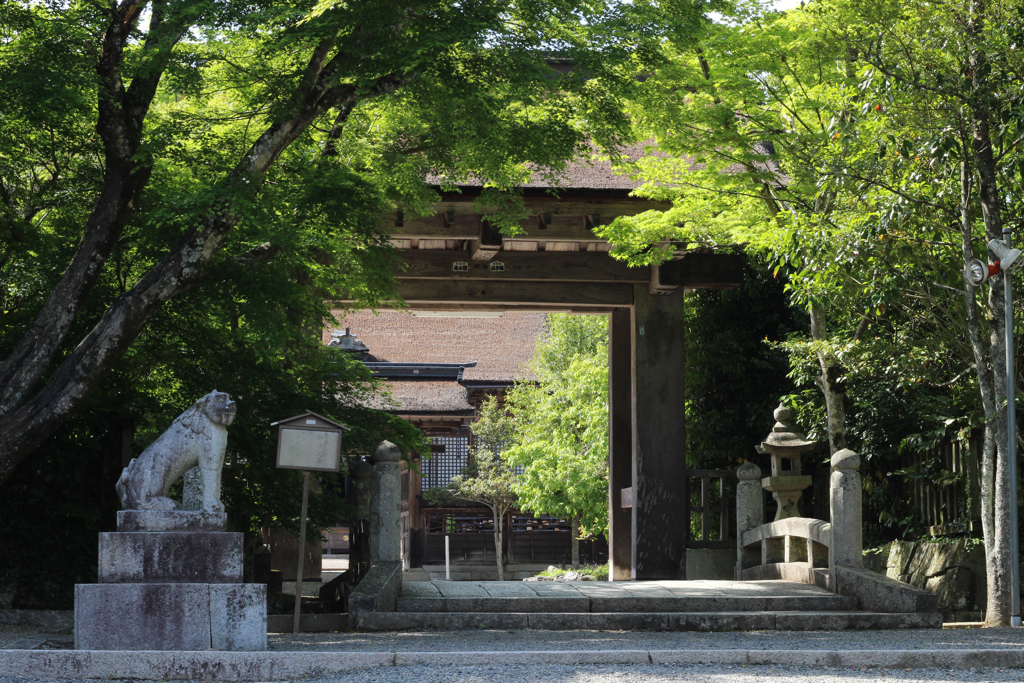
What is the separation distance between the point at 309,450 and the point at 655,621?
286cm

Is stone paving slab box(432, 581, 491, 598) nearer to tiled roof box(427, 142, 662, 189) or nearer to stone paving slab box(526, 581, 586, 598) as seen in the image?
stone paving slab box(526, 581, 586, 598)

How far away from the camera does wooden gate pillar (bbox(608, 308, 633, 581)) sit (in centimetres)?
1257

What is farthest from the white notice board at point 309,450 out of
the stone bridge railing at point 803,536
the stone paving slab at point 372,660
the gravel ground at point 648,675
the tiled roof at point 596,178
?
the stone bridge railing at point 803,536

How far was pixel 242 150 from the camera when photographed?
304 inches

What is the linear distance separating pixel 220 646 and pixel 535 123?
4566 mm

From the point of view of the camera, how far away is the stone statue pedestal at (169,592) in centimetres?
587

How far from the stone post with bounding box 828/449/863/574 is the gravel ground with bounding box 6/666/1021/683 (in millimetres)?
3066

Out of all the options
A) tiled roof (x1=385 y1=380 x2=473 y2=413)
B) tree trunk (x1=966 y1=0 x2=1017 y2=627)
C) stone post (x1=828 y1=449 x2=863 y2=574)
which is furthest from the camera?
tiled roof (x1=385 y1=380 x2=473 y2=413)

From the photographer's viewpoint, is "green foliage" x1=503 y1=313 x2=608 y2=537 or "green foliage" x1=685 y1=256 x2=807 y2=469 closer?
"green foliage" x1=685 y1=256 x2=807 y2=469

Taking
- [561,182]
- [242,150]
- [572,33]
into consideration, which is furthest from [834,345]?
[242,150]

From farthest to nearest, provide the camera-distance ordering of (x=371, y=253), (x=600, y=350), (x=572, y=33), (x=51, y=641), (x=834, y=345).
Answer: (x=600, y=350)
(x=834, y=345)
(x=371, y=253)
(x=572, y=33)
(x=51, y=641)

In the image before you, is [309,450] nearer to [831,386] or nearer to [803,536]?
[803,536]

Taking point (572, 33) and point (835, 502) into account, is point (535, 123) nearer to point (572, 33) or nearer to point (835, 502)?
point (572, 33)

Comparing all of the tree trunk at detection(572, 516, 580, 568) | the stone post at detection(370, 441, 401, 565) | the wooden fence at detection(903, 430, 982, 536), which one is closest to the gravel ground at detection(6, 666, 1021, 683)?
the stone post at detection(370, 441, 401, 565)
